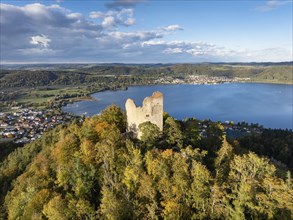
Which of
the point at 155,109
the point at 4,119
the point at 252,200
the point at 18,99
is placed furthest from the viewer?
the point at 18,99

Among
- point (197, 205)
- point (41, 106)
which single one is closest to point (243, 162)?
point (197, 205)

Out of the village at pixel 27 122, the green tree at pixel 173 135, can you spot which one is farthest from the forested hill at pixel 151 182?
the village at pixel 27 122

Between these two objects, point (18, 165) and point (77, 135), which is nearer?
point (77, 135)

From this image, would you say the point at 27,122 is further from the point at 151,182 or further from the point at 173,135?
the point at 151,182

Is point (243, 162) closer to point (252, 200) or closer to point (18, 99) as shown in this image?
point (252, 200)

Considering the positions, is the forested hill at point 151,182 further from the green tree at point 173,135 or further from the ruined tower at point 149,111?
the ruined tower at point 149,111

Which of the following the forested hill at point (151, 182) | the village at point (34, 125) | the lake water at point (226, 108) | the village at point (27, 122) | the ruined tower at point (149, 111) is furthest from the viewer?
the lake water at point (226, 108)

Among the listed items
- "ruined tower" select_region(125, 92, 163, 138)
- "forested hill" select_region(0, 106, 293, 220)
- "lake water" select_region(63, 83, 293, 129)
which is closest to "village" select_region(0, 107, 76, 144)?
"lake water" select_region(63, 83, 293, 129)
